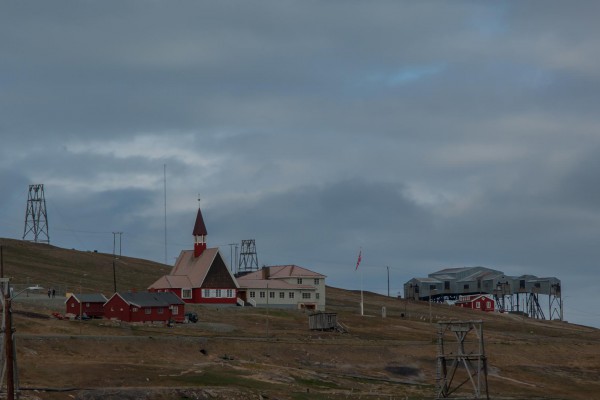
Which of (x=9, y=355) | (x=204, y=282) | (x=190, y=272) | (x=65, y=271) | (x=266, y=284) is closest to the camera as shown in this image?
(x=9, y=355)

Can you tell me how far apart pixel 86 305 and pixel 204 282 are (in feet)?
73.7

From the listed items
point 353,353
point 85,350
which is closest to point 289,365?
point 353,353

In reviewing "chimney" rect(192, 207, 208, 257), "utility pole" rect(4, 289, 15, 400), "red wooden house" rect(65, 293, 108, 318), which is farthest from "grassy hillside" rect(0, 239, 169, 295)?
"utility pole" rect(4, 289, 15, 400)

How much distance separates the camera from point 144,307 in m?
116

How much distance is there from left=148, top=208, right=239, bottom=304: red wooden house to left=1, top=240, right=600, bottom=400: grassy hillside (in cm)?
439

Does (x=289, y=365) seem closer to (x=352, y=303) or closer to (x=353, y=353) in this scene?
(x=353, y=353)

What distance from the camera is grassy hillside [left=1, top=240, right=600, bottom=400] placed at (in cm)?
7925

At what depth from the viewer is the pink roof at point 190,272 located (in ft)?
445

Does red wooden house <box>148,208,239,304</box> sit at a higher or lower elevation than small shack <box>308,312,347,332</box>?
higher

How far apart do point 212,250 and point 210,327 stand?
24.3m

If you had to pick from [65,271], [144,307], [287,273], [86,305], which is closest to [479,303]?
[287,273]

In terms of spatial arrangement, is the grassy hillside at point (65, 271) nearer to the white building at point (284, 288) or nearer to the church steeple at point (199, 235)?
the church steeple at point (199, 235)

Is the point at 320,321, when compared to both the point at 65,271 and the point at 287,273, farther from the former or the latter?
the point at 65,271

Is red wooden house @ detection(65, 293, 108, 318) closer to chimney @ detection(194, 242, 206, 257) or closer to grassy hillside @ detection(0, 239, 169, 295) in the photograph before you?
chimney @ detection(194, 242, 206, 257)
